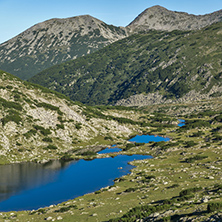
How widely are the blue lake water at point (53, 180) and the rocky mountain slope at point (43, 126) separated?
1015 centimetres

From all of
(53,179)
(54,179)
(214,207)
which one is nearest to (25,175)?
(53,179)

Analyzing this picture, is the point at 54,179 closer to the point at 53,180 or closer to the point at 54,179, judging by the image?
the point at 54,179

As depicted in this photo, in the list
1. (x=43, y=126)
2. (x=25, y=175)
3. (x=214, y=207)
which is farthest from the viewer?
(x=43, y=126)

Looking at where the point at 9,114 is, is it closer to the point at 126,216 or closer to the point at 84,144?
the point at 84,144

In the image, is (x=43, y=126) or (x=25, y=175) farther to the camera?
(x=43, y=126)

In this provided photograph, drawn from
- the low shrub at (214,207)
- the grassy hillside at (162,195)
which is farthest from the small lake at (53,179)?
the low shrub at (214,207)

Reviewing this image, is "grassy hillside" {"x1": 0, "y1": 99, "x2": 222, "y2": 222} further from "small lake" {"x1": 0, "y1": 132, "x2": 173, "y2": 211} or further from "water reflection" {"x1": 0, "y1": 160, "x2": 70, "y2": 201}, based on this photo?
"water reflection" {"x1": 0, "y1": 160, "x2": 70, "y2": 201}

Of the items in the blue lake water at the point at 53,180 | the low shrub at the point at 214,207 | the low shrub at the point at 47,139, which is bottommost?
the blue lake water at the point at 53,180

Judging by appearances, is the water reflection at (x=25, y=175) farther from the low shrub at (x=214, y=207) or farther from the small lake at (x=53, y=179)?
the low shrub at (x=214, y=207)

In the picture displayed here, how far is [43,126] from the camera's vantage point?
146500 millimetres

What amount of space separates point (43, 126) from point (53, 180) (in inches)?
1951

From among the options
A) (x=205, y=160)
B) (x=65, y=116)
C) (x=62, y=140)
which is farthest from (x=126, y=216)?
(x=65, y=116)

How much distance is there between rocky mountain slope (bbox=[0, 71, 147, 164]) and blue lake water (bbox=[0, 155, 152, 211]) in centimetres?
1015

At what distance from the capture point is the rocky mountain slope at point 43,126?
12737 centimetres
